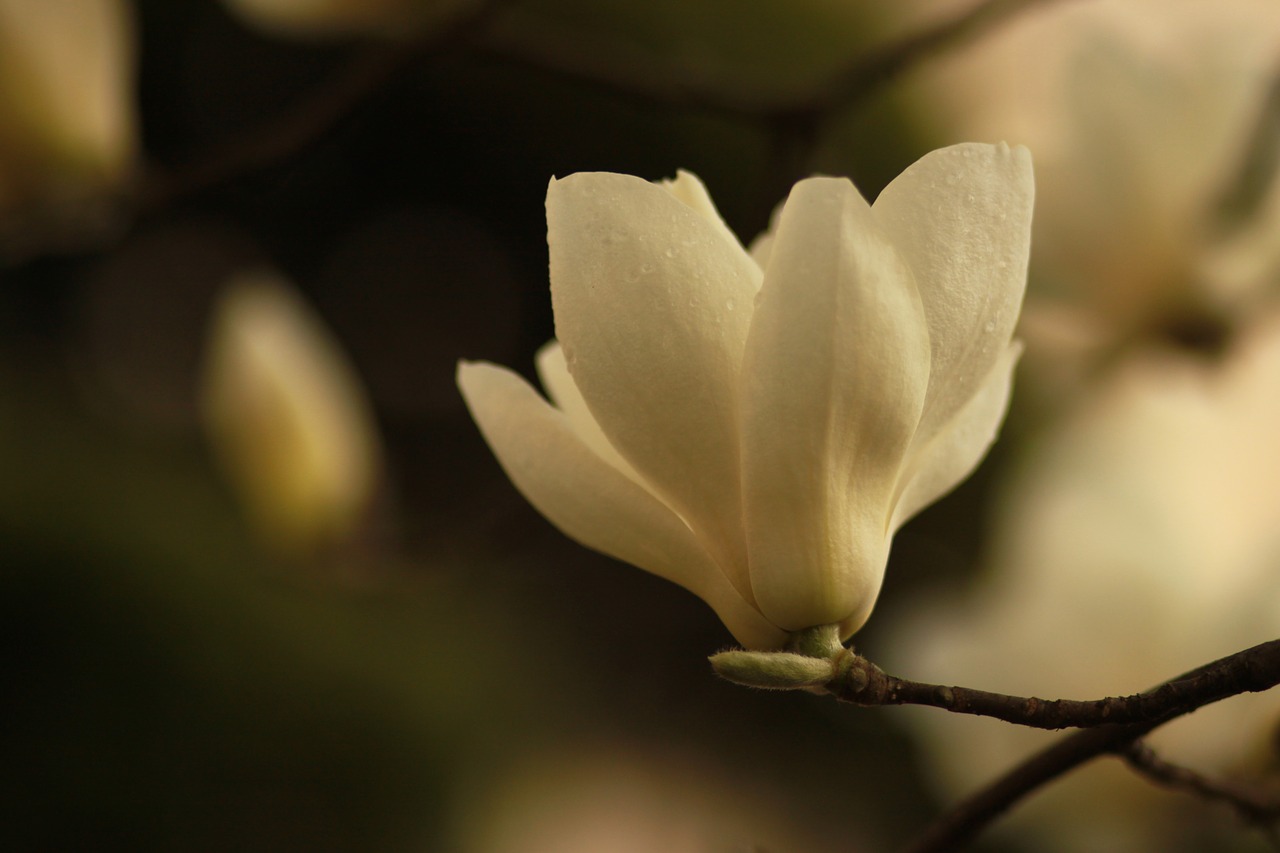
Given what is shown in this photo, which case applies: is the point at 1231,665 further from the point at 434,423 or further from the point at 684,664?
the point at 434,423

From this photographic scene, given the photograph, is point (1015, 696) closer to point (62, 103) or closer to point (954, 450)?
point (954, 450)

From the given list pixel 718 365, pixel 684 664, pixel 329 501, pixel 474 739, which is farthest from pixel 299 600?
pixel 718 365

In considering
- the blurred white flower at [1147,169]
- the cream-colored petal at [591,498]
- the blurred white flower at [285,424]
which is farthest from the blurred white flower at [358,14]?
the cream-colored petal at [591,498]

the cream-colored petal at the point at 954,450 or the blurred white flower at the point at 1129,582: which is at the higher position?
the blurred white flower at the point at 1129,582

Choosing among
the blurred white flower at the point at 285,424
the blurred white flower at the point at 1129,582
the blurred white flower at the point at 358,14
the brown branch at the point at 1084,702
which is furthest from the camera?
the blurred white flower at the point at 285,424

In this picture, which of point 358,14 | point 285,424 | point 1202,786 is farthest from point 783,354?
point 285,424

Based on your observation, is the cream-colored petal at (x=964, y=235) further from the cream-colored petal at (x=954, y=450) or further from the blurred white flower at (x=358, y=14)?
the blurred white flower at (x=358, y=14)
